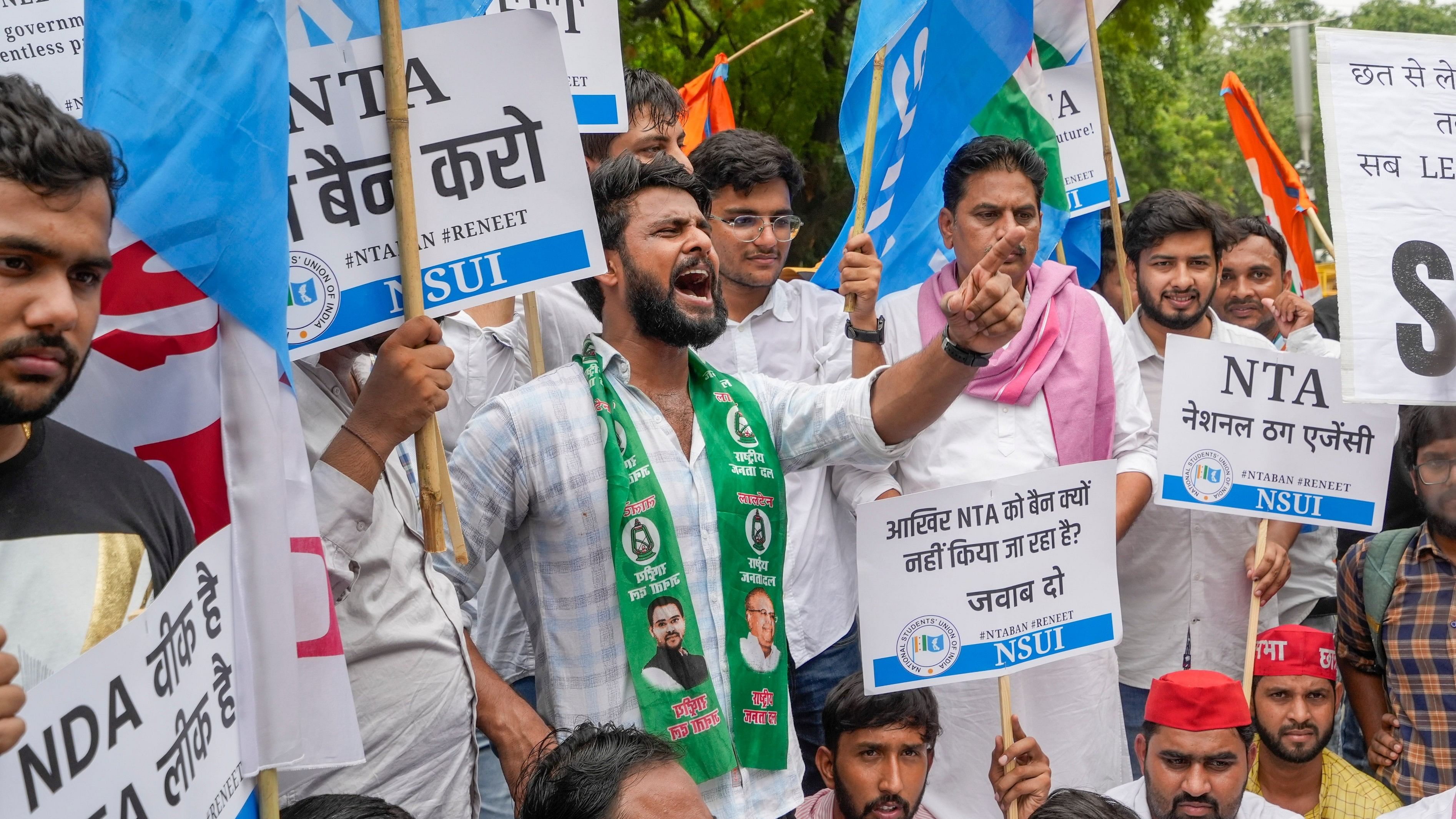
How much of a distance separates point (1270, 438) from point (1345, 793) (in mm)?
1098

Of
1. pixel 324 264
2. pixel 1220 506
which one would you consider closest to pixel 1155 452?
pixel 1220 506

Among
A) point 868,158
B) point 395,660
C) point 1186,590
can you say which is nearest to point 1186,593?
point 1186,590

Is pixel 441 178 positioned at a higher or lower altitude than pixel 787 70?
lower

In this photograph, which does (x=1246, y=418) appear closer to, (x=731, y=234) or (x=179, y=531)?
(x=731, y=234)

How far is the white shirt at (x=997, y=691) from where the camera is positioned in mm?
3939

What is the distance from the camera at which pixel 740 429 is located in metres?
3.24

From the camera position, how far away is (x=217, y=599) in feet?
7.21

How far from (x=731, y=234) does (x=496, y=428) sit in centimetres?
154

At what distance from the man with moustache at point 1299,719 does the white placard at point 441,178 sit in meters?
2.65

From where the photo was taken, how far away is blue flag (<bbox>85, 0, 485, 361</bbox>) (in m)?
2.27

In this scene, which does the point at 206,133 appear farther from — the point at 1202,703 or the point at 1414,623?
the point at 1414,623

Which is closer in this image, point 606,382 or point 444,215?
point 444,215

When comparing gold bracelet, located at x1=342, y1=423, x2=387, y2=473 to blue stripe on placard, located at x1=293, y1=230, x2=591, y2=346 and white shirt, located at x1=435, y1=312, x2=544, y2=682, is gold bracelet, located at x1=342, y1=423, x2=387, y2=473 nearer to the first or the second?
blue stripe on placard, located at x1=293, y1=230, x2=591, y2=346

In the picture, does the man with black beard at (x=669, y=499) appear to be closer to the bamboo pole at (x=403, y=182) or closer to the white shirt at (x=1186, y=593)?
the bamboo pole at (x=403, y=182)
